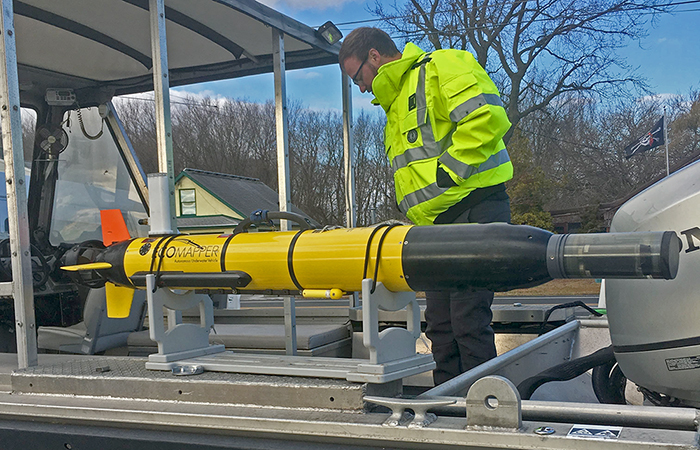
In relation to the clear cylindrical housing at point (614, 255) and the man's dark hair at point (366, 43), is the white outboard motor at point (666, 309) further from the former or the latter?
the man's dark hair at point (366, 43)

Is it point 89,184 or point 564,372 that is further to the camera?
point 89,184

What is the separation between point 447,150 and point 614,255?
3.93 ft

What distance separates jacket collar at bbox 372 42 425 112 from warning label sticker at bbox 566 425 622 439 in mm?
1931

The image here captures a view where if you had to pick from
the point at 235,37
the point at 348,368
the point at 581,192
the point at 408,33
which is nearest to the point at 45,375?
the point at 348,368

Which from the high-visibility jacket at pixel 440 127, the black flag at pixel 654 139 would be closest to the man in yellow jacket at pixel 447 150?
the high-visibility jacket at pixel 440 127

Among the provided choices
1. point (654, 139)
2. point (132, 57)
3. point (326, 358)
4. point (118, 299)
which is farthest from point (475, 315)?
point (654, 139)

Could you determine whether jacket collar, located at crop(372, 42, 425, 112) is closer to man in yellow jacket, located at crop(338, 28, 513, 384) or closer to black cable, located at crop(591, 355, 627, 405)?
man in yellow jacket, located at crop(338, 28, 513, 384)

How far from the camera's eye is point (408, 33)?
2064cm

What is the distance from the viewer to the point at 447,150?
108 inches

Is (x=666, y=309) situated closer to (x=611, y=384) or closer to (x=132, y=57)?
(x=611, y=384)

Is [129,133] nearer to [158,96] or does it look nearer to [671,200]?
[158,96]

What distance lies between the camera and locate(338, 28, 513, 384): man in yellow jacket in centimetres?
267

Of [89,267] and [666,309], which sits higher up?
[89,267]

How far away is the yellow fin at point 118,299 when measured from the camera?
2.78 meters
